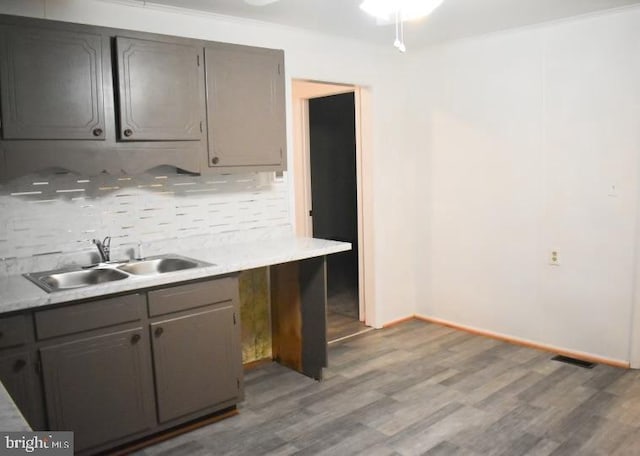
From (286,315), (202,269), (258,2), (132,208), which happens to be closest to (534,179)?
(286,315)

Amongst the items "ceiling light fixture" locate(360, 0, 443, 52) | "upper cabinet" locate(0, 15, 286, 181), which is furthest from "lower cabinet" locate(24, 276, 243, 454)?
"ceiling light fixture" locate(360, 0, 443, 52)

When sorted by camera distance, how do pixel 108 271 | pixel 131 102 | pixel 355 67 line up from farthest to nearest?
pixel 355 67 < pixel 108 271 < pixel 131 102

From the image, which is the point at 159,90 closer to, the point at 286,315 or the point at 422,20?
the point at 286,315

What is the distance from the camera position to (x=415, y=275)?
4.83 m

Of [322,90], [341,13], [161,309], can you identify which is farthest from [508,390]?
[322,90]

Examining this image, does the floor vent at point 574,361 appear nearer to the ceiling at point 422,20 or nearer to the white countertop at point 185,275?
the white countertop at point 185,275

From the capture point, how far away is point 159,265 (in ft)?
10.5

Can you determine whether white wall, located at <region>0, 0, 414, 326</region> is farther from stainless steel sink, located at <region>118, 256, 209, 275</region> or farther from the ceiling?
stainless steel sink, located at <region>118, 256, 209, 275</region>

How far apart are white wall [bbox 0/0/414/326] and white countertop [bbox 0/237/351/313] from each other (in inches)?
28.9

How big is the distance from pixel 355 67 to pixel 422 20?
752mm

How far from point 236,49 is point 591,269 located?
2770 millimetres

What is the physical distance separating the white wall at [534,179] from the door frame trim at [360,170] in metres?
0.51

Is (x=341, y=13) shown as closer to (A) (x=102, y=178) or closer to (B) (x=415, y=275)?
(A) (x=102, y=178)

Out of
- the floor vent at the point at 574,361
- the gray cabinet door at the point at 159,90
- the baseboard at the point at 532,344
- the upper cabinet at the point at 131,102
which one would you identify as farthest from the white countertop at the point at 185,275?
the floor vent at the point at 574,361
